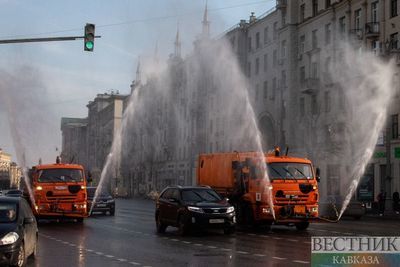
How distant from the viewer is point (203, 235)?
21.1 m

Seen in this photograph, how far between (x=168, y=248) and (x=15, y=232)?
5474mm

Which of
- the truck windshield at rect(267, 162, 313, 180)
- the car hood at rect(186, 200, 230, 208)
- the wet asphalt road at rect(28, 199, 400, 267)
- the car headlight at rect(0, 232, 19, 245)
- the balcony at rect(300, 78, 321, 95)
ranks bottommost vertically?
the wet asphalt road at rect(28, 199, 400, 267)

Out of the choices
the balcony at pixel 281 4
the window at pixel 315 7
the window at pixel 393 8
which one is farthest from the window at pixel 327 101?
the balcony at pixel 281 4

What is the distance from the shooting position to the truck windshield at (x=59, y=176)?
2639 cm

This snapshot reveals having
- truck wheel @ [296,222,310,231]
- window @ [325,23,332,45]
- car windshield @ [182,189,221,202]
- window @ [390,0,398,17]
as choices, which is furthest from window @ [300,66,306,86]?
Answer: car windshield @ [182,189,221,202]

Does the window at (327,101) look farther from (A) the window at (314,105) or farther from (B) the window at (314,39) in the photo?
(B) the window at (314,39)

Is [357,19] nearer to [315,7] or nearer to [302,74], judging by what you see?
[315,7]

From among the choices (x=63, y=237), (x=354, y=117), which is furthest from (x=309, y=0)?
(x=63, y=237)

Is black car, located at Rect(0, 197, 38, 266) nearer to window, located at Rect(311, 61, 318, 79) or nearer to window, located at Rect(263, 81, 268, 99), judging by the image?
window, located at Rect(311, 61, 318, 79)

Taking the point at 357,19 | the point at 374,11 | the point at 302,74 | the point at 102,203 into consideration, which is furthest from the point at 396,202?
the point at 302,74

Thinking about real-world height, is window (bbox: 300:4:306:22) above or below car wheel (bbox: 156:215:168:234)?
above

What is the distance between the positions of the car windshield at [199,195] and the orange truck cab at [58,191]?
6.33 m

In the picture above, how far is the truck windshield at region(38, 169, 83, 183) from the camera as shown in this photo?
26.4 m

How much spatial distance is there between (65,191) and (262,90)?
148 ft
